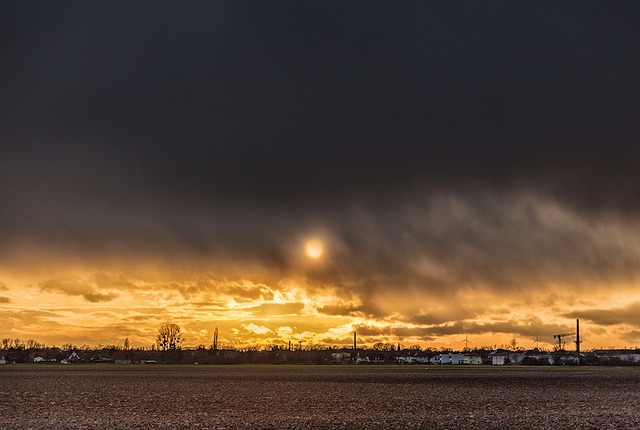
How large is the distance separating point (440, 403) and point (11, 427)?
3592 centimetres

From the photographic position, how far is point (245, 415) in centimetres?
5025

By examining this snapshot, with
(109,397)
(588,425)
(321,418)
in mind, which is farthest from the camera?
(109,397)

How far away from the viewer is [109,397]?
2771 inches

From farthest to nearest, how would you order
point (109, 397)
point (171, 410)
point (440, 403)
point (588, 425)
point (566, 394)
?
point (566, 394)
point (109, 397)
point (440, 403)
point (171, 410)
point (588, 425)

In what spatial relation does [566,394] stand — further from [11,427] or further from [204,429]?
[11,427]

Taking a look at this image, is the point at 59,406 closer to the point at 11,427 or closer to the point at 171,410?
the point at 171,410

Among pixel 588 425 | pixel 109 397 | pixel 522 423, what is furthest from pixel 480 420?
pixel 109 397

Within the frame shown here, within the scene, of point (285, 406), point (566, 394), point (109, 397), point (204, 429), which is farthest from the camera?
point (566, 394)

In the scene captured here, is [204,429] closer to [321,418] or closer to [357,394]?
[321,418]

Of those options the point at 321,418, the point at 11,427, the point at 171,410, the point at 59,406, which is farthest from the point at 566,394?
the point at 11,427

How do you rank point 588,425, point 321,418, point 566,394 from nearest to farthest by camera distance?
point 588,425, point 321,418, point 566,394

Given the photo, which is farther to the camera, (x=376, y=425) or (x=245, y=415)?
(x=245, y=415)

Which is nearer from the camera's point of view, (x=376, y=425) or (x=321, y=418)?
(x=376, y=425)

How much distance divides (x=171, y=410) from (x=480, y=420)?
23.2 metres
